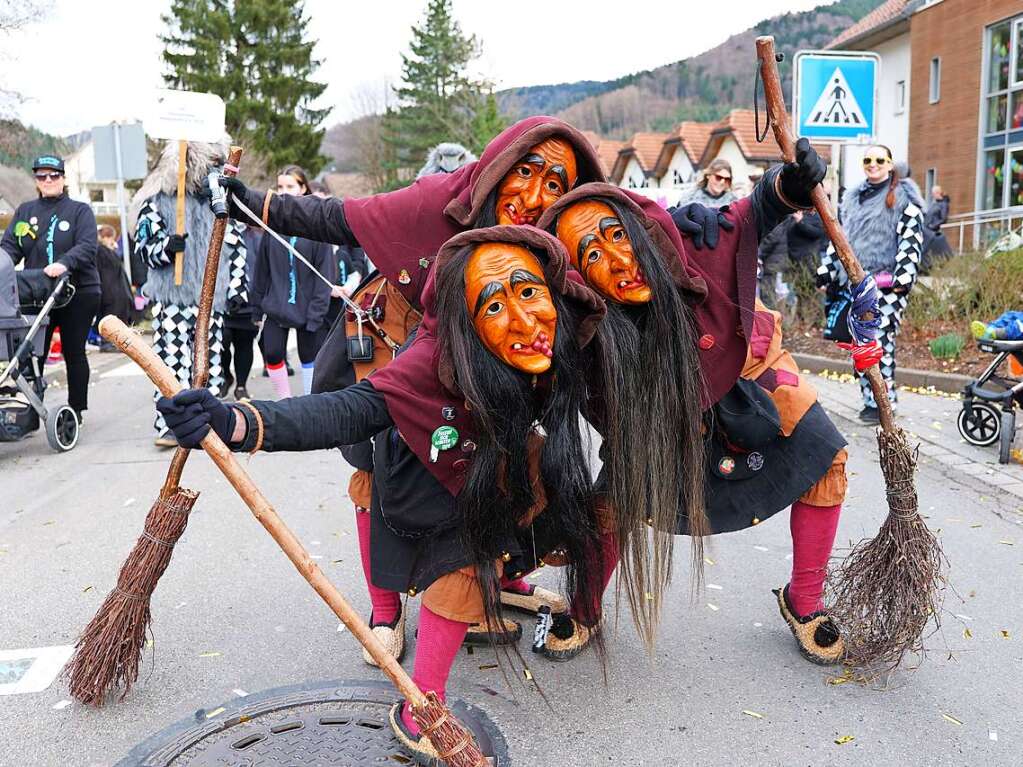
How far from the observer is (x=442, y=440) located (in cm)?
261

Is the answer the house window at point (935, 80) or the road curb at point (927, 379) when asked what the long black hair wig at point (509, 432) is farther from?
the house window at point (935, 80)

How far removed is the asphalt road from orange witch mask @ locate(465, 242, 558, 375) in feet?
3.87

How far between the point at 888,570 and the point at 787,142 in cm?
146

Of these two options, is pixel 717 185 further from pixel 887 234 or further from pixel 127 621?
pixel 127 621

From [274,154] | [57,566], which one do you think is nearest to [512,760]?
[57,566]

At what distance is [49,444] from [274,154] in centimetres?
3450

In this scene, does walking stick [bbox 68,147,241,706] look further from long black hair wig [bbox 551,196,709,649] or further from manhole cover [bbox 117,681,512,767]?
long black hair wig [bbox 551,196,709,649]

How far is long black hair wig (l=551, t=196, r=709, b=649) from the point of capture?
2744mm

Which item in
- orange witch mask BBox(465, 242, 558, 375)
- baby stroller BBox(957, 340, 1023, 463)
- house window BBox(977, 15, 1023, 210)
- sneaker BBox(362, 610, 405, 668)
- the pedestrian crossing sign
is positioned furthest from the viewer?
house window BBox(977, 15, 1023, 210)

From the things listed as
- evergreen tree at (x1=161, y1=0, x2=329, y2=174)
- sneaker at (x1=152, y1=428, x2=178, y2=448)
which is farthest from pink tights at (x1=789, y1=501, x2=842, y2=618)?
evergreen tree at (x1=161, y1=0, x2=329, y2=174)

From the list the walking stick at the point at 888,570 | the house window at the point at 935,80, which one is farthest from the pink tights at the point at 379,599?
the house window at the point at 935,80

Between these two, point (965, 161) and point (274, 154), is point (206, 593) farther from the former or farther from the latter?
point (274, 154)

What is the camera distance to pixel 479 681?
10.7 ft

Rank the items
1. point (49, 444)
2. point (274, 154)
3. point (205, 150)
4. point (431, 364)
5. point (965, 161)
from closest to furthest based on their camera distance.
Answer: point (431, 364)
point (205, 150)
point (49, 444)
point (965, 161)
point (274, 154)
